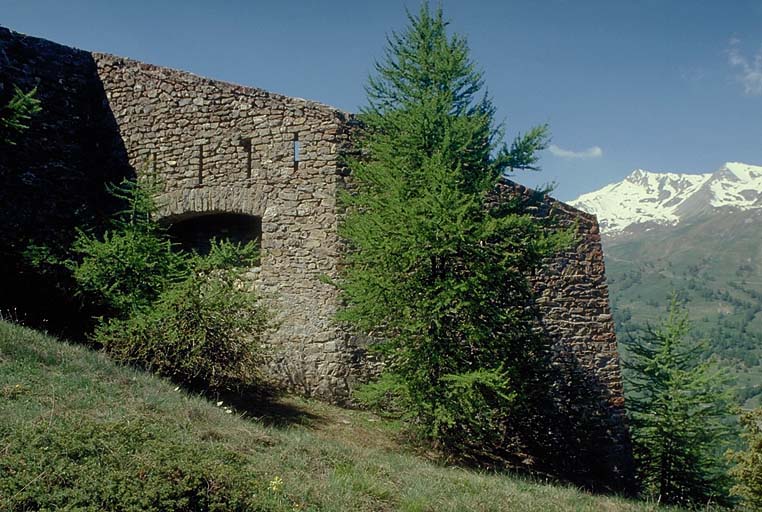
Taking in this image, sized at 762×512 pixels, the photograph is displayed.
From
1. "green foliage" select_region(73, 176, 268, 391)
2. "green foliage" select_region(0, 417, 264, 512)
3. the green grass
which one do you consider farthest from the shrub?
"green foliage" select_region(0, 417, 264, 512)

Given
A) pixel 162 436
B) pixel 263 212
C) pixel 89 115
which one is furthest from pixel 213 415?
pixel 89 115

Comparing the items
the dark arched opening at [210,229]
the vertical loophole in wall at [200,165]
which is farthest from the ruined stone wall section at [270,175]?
the dark arched opening at [210,229]

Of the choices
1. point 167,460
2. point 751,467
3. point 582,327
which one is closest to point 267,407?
point 167,460

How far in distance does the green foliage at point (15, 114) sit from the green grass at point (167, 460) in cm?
325

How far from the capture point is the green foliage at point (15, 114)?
8109mm

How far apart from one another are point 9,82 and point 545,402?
1063 centimetres

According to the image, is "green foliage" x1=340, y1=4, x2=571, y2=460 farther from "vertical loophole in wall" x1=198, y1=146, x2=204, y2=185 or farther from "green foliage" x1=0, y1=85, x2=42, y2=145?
"green foliage" x1=0, y1=85, x2=42, y2=145

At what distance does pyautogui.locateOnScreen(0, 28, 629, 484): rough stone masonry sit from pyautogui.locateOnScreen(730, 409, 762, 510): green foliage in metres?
2.17

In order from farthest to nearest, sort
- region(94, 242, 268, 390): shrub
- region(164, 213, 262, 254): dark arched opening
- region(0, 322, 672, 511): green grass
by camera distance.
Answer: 1. region(164, 213, 262, 254): dark arched opening
2. region(94, 242, 268, 390): shrub
3. region(0, 322, 672, 511): green grass

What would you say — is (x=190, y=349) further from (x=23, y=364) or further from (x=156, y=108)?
(x=156, y=108)

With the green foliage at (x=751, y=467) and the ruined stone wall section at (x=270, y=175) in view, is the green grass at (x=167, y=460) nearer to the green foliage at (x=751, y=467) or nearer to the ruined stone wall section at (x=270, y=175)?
the ruined stone wall section at (x=270, y=175)

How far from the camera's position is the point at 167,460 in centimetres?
417

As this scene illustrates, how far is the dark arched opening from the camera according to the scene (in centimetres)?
1015

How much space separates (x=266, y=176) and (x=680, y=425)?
8.87m
